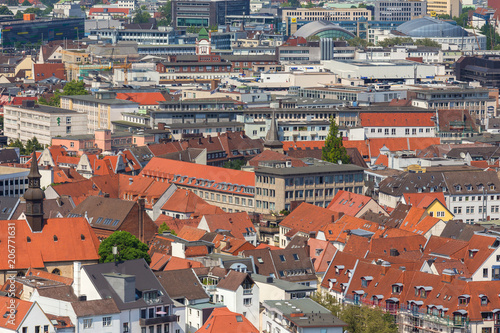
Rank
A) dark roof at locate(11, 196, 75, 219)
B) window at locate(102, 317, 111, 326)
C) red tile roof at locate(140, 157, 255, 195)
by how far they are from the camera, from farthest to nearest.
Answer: red tile roof at locate(140, 157, 255, 195)
dark roof at locate(11, 196, 75, 219)
window at locate(102, 317, 111, 326)

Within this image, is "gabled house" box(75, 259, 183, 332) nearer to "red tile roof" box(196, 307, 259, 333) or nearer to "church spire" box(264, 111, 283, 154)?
"red tile roof" box(196, 307, 259, 333)

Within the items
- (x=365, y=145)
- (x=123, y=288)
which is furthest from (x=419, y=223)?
(x=365, y=145)

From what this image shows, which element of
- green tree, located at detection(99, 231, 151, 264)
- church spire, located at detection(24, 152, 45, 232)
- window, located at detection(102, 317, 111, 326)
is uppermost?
church spire, located at detection(24, 152, 45, 232)

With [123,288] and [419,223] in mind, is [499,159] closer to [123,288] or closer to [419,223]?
[419,223]

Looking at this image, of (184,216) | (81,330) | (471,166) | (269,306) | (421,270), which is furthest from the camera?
(471,166)

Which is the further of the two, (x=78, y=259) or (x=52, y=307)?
(x=78, y=259)

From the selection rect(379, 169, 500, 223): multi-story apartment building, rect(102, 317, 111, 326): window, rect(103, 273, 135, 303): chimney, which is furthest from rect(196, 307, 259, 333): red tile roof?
rect(379, 169, 500, 223): multi-story apartment building

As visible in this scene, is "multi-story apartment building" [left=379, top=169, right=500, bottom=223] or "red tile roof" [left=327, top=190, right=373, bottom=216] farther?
"multi-story apartment building" [left=379, top=169, right=500, bottom=223]
